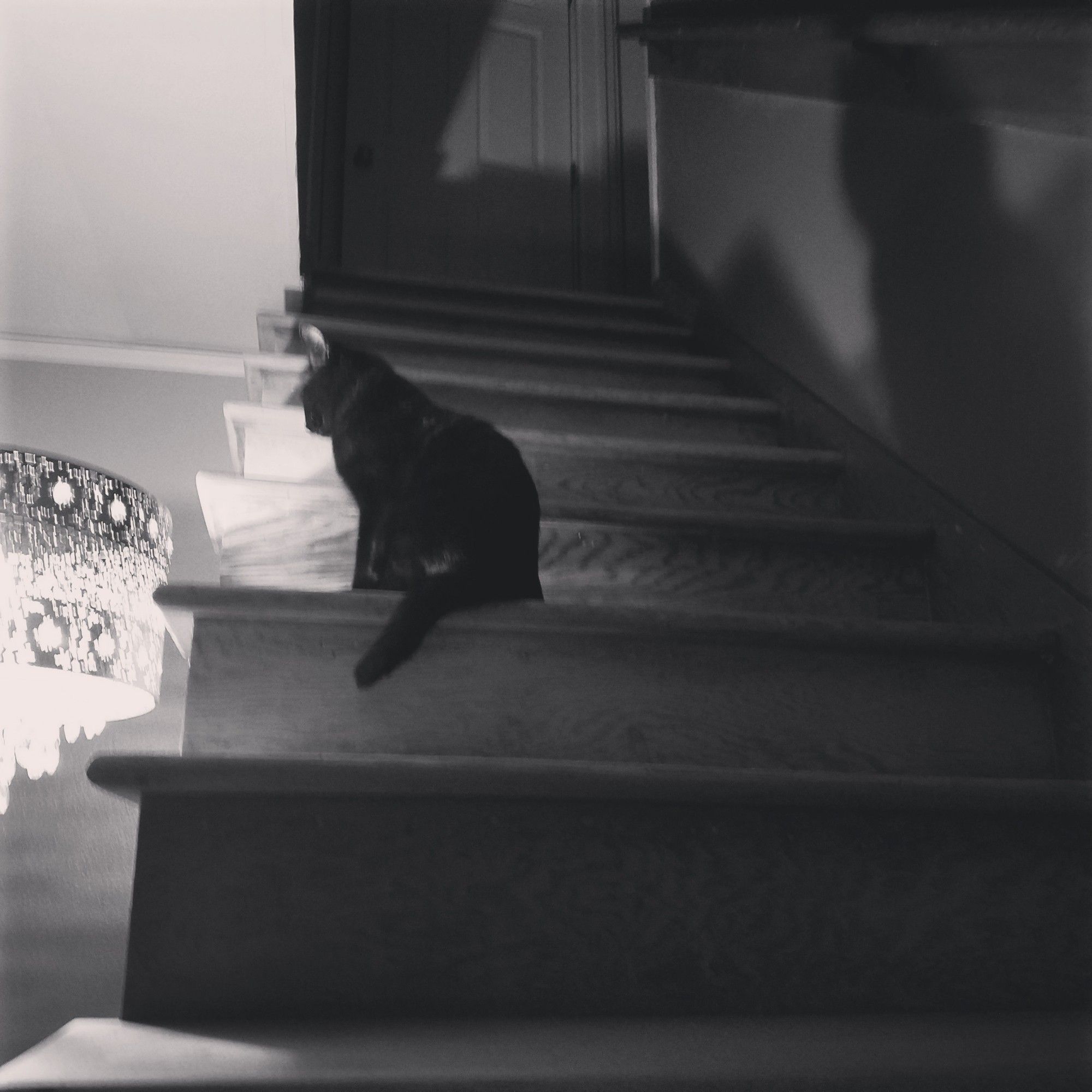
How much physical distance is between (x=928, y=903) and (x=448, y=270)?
2807 millimetres

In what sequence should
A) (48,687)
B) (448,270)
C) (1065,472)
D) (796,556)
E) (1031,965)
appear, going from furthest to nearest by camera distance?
(448,270)
(48,687)
(796,556)
(1065,472)
(1031,965)

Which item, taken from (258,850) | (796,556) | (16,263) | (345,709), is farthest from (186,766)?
(16,263)

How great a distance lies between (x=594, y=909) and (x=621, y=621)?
0.97 feet

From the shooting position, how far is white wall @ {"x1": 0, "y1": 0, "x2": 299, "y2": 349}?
1.85 m

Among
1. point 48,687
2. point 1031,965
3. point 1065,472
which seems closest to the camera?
point 1031,965

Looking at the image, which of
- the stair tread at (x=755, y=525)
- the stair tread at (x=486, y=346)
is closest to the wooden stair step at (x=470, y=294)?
the stair tread at (x=486, y=346)

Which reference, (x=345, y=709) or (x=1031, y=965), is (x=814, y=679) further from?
(x=345, y=709)

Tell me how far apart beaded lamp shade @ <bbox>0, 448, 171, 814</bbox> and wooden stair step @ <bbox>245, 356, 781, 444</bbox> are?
0.35 meters

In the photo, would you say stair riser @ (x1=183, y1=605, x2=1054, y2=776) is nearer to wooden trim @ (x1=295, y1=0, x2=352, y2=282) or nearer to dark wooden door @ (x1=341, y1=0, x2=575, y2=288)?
wooden trim @ (x1=295, y1=0, x2=352, y2=282)

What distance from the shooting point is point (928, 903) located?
0.82m

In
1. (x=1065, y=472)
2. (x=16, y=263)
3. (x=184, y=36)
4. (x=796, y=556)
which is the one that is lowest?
(x=796, y=556)

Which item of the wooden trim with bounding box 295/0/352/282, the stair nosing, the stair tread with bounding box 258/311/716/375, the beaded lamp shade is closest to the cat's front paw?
the stair nosing

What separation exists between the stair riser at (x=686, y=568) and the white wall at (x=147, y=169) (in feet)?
3.70

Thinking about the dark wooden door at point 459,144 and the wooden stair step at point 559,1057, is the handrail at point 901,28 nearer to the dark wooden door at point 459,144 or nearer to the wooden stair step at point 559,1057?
the wooden stair step at point 559,1057
